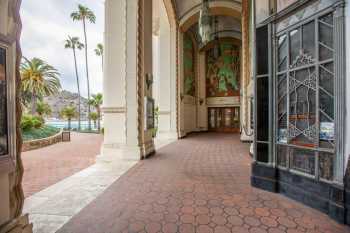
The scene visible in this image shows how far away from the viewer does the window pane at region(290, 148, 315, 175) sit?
103 inches

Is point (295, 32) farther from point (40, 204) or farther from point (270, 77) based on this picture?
point (40, 204)

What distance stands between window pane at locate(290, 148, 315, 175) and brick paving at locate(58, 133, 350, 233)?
1.71 feet

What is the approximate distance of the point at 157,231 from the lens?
1997 mm

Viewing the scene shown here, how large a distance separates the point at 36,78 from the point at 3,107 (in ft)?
72.5

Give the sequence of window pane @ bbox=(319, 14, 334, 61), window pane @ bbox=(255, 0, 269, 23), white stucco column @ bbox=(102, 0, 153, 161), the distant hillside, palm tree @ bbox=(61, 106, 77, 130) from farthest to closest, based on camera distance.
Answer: the distant hillside
palm tree @ bbox=(61, 106, 77, 130)
white stucco column @ bbox=(102, 0, 153, 161)
window pane @ bbox=(255, 0, 269, 23)
window pane @ bbox=(319, 14, 334, 61)

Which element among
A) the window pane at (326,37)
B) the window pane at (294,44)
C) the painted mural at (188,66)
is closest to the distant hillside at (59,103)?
the painted mural at (188,66)

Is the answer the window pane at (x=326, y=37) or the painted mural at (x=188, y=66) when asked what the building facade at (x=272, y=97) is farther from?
the painted mural at (x=188, y=66)

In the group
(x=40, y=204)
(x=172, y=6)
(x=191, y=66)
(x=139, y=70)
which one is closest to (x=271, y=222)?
(x=40, y=204)

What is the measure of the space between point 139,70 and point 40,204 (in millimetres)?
4184

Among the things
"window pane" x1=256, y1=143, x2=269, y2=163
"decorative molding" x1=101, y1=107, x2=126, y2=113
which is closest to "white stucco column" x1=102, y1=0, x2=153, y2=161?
"decorative molding" x1=101, y1=107, x2=126, y2=113

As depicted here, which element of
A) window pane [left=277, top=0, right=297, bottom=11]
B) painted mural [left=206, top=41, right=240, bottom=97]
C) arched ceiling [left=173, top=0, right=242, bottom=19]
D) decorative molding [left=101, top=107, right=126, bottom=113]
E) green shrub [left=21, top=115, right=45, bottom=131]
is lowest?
green shrub [left=21, top=115, right=45, bottom=131]

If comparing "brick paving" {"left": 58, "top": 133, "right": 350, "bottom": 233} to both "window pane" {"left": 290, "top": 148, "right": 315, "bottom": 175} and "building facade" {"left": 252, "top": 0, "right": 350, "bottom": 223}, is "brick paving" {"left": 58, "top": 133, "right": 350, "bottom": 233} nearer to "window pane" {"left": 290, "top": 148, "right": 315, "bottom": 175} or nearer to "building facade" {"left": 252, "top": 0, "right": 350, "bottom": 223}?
"building facade" {"left": 252, "top": 0, "right": 350, "bottom": 223}

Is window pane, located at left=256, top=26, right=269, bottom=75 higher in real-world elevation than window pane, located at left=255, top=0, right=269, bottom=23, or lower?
lower

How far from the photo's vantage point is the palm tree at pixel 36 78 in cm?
1841
